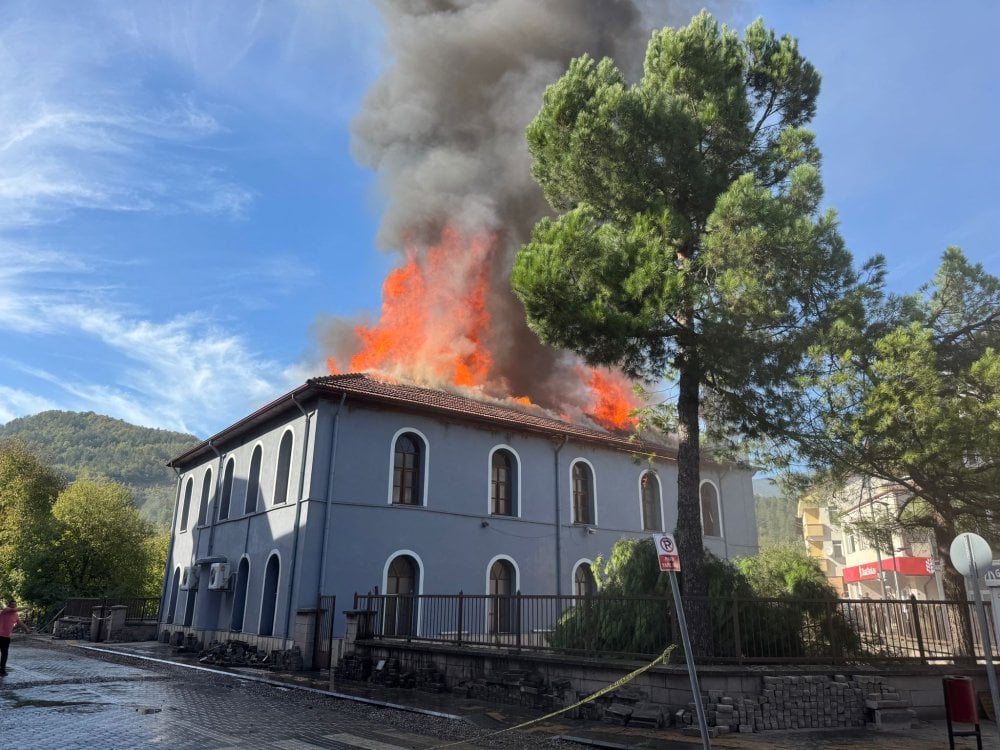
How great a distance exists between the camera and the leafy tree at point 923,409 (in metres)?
10.3

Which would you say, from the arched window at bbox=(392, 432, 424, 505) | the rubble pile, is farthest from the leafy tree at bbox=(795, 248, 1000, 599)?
the rubble pile

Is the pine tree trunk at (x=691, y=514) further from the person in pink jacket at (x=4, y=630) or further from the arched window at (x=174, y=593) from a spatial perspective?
the arched window at (x=174, y=593)

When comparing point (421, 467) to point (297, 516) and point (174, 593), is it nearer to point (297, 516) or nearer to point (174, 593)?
point (297, 516)

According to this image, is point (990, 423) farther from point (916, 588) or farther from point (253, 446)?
point (916, 588)

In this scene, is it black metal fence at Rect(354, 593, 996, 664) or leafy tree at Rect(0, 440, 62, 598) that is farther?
leafy tree at Rect(0, 440, 62, 598)

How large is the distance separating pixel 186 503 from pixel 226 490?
4.95 m

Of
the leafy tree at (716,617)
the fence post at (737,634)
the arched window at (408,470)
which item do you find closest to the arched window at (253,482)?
the arched window at (408,470)

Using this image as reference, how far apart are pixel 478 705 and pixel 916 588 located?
4544 centimetres

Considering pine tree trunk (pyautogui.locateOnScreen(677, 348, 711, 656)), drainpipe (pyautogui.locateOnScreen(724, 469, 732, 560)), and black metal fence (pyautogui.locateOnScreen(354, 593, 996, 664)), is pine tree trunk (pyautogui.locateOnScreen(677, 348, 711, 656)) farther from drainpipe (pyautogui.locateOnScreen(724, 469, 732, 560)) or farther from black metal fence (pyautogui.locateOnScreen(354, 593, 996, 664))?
drainpipe (pyautogui.locateOnScreen(724, 469, 732, 560))

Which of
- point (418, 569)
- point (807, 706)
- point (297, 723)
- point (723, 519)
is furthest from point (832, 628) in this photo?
point (723, 519)

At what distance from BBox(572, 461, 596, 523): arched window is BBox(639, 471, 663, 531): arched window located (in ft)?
7.26

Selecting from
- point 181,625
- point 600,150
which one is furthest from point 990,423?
point 181,625

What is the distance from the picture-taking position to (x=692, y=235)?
37.8ft

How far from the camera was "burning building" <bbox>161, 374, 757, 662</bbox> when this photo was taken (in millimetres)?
16391
